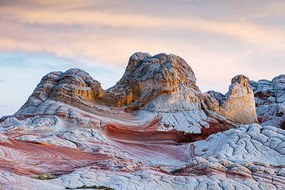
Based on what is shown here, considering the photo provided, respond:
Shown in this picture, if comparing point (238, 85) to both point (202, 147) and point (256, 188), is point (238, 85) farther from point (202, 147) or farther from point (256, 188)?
point (256, 188)

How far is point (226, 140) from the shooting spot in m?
35.4

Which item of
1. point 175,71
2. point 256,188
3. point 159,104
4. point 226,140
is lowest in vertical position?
point 256,188

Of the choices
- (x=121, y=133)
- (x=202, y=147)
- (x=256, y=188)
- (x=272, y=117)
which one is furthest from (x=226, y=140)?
(x=272, y=117)

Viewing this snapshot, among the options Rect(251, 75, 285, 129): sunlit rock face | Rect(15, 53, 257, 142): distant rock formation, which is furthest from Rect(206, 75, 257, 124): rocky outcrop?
Rect(251, 75, 285, 129): sunlit rock face

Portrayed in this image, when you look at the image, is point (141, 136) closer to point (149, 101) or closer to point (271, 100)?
point (149, 101)

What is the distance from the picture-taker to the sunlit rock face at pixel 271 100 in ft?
172

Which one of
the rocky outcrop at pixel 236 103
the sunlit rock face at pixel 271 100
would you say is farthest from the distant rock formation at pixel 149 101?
the sunlit rock face at pixel 271 100

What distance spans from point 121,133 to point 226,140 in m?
7.97

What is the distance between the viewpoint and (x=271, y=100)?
63125mm

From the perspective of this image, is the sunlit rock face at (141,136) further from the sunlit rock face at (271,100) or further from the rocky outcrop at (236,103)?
the sunlit rock face at (271,100)

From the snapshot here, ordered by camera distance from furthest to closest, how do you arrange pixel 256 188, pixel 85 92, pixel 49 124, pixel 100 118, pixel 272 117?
pixel 272 117, pixel 85 92, pixel 100 118, pixel 49 124, pixel 256 188

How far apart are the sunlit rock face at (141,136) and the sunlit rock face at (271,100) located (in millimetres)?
3899

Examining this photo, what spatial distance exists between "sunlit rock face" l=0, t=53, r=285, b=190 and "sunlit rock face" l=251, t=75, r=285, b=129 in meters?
3.90

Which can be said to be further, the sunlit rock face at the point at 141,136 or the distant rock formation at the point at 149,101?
the distant rock formation at the point at 149,101
